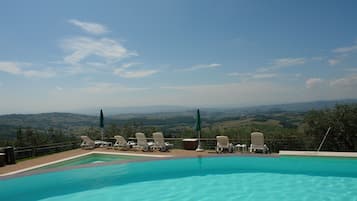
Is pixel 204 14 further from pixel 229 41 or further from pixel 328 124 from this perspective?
pixel 328 124

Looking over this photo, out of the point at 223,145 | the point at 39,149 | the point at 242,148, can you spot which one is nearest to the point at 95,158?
the point at 39,149

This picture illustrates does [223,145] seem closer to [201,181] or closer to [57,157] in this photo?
[201,181]

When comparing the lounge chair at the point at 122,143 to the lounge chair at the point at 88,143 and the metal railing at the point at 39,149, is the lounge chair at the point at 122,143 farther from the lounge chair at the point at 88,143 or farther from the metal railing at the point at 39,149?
the metal railing at the point at 39,149

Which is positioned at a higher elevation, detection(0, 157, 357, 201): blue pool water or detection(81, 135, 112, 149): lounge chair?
detection(81, 135, 112, 149): lounge chair

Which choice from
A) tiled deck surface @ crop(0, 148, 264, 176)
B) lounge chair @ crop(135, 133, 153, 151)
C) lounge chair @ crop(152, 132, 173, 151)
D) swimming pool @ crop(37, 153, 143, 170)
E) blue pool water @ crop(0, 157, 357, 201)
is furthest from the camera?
lounge chair @ crop(135, 133, 153, 151)

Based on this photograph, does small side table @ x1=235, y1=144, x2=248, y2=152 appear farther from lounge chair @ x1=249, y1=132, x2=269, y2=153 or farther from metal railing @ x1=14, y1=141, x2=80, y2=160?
metal railing @ x1=14, y1=141, x2=80, y2=160

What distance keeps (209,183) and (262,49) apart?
11674mm

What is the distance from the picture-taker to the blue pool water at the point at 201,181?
7.46 meters

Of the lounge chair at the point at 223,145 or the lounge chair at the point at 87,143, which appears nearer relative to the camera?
the lounge chair at the point at 223,145

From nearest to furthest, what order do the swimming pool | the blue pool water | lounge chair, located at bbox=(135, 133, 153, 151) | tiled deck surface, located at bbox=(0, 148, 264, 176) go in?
the blue pool water
tiled deck surface, located at bbox=(0, 148, 264, 176)
the swimming pool
lounge chair, located at bbox=(135, 133, 153, 151)

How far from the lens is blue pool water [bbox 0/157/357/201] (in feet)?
24.5

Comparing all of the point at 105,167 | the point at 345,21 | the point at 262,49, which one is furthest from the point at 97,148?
the point at 345,21

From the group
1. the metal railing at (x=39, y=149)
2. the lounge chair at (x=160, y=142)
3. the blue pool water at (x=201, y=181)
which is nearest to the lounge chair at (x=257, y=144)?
the blue pool water at (x=201, y=181)

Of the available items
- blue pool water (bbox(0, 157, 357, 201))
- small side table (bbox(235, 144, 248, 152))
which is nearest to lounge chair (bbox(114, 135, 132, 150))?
blue pool water (bbox(0, 157, 357, 201))
